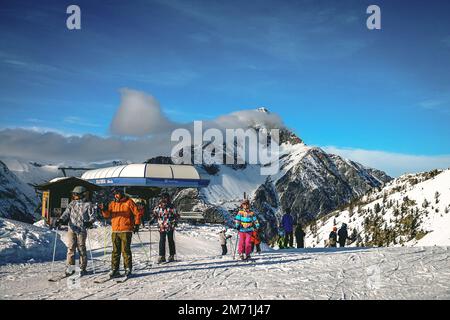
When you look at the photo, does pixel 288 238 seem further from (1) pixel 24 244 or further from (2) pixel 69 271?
(2) pixel 69 271

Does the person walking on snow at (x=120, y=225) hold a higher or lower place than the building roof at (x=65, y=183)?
lower

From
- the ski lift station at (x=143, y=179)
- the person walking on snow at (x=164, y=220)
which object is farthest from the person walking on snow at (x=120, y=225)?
the ski lift station at (x=143, y=179)

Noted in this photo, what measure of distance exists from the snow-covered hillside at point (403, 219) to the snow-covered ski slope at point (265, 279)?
1895cm

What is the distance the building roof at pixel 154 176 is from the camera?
24.7m

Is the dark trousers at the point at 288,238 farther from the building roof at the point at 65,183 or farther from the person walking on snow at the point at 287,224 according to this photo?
the building roof at the point at 65,183

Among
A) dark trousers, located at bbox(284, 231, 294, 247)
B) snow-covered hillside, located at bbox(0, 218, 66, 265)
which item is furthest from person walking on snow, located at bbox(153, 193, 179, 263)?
dark trousers, located at bbox(284, 231, 294, 247)

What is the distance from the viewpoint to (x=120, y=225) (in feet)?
32.9

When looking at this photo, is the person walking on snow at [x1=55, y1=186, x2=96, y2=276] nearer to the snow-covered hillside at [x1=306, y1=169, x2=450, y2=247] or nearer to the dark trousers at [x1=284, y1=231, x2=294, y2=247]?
the dark trousers at [x1=284, y1=231, x2=294, y2=247]

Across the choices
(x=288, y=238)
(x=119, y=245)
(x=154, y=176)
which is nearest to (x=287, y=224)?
(x=288, y=238)

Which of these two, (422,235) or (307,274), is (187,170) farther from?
(422,235)

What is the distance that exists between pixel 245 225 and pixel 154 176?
1267 cm

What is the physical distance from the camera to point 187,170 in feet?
87.0

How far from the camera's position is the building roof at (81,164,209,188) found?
2467 cm
